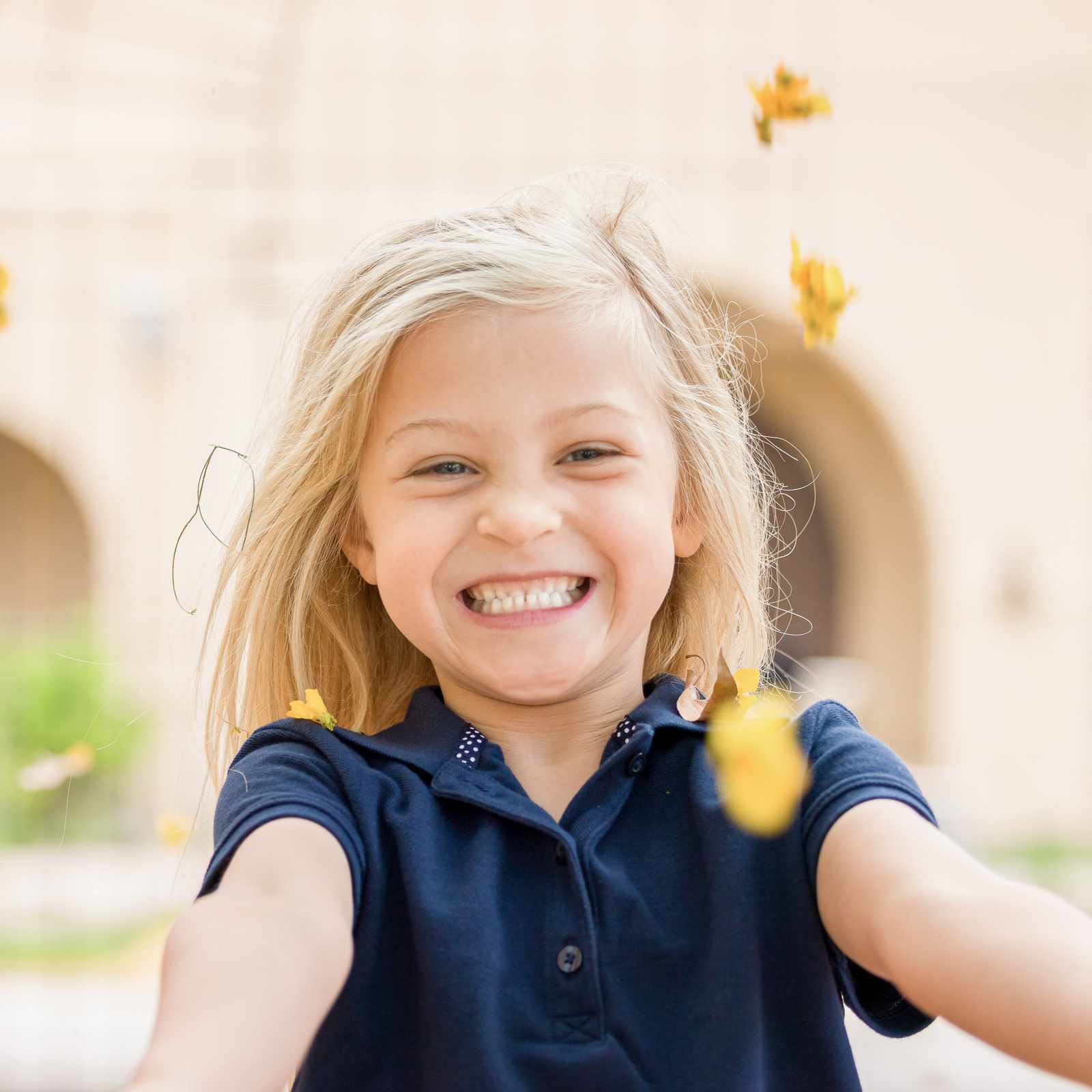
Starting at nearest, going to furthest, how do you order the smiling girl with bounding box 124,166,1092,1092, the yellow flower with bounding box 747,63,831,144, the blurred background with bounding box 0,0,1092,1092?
the smiling girl with bounding box 124,166,1092,1092, the yellow flower with bounding box 747,63,831,144, the blurred background with bounding box 0,0,1092,1092

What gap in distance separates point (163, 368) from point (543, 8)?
2.57 metres

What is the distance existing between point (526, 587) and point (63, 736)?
237 inches

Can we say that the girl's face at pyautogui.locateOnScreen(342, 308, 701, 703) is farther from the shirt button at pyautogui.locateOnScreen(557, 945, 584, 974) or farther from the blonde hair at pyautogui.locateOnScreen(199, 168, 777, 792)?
the shirt button at pyautogui.locateOnScreen(557, 945, 584, 974)

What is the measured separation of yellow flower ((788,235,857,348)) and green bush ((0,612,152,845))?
5.46 m

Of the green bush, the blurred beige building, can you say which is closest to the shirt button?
the green bush

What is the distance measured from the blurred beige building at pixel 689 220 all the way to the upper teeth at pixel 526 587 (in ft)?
19.2

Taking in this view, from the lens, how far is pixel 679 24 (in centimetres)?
758

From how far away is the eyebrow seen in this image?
4.34 ft

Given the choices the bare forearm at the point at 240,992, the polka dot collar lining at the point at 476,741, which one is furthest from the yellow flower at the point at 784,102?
the bare forearm at the point at 240,992

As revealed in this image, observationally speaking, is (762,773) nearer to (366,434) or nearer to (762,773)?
(762,773)

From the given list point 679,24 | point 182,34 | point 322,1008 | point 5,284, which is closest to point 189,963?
point 322,1008

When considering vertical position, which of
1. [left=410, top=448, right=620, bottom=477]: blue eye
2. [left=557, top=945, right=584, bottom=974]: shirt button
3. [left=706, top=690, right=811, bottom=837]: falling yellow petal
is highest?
[left=410, top=448, right=620, bottom=477]: blue eye

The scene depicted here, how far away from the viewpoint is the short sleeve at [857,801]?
Answer: 121cm

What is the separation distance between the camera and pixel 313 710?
4.66 feet
